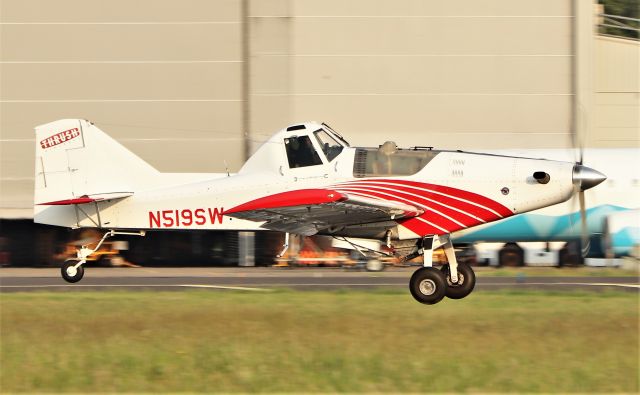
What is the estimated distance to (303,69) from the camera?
36938mm

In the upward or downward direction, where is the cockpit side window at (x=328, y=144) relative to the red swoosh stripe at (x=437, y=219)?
upward

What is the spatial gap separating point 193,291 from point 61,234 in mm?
18065

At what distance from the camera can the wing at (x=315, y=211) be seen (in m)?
14.9

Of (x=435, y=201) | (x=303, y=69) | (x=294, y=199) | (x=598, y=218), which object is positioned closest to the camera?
(x=294, y=199)

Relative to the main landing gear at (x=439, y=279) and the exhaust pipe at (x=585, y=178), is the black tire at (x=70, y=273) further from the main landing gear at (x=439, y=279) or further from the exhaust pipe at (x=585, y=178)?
the exhaust pipe at (x=585, y=178)

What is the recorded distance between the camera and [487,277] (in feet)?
98.0

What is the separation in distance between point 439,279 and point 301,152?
3116 mm

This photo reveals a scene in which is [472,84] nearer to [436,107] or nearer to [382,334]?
[436,107]

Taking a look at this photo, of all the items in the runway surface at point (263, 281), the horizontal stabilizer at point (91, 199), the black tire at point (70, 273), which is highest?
the horizontal stabilizer at point (91, 199)

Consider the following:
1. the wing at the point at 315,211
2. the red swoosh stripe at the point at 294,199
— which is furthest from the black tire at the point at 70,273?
the red swoosh stripe at the point at 294,199

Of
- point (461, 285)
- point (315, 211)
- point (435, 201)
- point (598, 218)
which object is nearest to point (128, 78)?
point (598, 218)

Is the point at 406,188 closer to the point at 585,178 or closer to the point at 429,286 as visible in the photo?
the point at 429,286

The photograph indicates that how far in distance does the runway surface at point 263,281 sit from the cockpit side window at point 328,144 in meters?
9.55

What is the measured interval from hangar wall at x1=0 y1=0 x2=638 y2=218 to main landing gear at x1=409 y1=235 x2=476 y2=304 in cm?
2089
